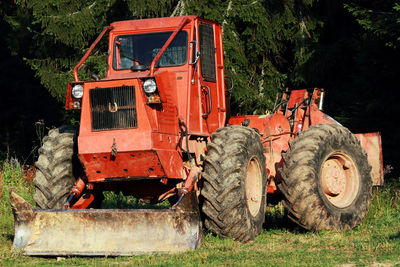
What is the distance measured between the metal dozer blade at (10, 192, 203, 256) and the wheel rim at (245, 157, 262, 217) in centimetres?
155

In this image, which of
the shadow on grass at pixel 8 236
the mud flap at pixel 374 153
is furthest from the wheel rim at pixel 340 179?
the shadow on grass at pixel 8 236

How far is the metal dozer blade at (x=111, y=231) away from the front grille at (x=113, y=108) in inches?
45.7

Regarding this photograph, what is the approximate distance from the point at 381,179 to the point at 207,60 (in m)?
3.61

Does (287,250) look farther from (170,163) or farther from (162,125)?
(162,125)

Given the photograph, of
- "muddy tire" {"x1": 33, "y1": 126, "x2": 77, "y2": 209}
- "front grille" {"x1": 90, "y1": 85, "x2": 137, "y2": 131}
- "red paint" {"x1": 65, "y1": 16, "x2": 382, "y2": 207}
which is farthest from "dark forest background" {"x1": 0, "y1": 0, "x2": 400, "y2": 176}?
"front grille" {"x1": 90, "y1": 85, "x2": 137, "y2": 131}

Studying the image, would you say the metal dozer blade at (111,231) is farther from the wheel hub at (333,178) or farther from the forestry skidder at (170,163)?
the wheel hub at (333,178)

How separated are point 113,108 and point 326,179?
364 centimetres

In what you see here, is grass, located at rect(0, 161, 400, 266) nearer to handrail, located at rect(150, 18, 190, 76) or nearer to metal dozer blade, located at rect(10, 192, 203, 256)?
metal dozer blade, located at rect(10, 192, 203, 256)

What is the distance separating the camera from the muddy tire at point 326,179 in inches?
435

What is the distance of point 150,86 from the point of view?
10.0 m

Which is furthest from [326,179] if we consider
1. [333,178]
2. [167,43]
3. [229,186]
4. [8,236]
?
[8,236]

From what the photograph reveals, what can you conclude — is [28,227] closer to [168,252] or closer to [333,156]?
[168,252]

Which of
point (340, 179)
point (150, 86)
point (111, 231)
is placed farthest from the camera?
point (340, 179)

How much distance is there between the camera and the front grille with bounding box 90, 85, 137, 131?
33.1ft
